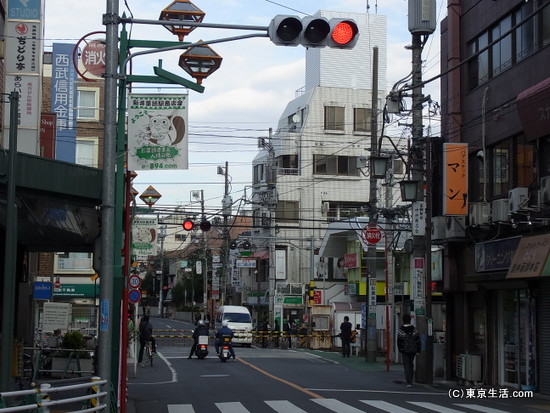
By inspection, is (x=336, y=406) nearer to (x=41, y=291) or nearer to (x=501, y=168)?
(x=501, y=168)

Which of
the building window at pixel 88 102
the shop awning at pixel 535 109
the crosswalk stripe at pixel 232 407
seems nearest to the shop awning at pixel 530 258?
the shop awning at pixel 535 109

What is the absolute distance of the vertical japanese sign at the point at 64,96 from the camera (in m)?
36.9

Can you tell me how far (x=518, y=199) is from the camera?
827 inches

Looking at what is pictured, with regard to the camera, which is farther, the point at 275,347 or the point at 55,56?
the point at 275,347

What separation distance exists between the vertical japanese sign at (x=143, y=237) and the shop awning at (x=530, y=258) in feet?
43.9

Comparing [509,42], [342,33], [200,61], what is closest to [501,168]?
[509,42]

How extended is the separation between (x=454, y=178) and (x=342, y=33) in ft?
41.9

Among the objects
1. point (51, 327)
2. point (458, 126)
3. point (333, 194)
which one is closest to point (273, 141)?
point (333, 194)

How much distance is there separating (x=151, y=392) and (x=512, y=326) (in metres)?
10.3

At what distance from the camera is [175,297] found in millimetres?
108625

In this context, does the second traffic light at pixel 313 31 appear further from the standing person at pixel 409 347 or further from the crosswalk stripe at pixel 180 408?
the standing person at pixel 409 347

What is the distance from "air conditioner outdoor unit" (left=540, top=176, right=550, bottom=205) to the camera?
19.0m

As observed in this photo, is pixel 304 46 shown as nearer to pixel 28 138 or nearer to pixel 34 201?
pixel 34 201

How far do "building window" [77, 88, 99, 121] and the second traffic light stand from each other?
3791cm
